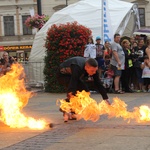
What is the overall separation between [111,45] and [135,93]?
178 centimetres

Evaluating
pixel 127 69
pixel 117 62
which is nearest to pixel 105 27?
pixel 127 69

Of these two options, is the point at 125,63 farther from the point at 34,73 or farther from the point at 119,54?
the point at 34,73

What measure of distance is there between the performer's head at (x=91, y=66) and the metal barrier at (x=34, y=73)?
811 centimetres

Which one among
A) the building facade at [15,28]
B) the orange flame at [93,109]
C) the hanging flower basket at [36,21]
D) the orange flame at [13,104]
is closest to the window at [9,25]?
the building facade at [15,28]

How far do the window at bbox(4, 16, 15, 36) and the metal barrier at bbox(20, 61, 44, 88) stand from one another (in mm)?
30000

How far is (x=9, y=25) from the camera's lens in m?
44.8

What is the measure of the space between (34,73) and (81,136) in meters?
9.46

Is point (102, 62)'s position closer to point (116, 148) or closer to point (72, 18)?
point (72, 18)

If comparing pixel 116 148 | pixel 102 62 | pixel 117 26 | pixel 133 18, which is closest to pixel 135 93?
pixel 102 62

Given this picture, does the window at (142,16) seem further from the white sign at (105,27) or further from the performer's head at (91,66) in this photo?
the performer's head at (91,66)

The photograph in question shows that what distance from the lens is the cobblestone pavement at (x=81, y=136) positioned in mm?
5500

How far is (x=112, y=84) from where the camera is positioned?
13000 mm

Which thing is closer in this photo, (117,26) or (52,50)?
(52,50)

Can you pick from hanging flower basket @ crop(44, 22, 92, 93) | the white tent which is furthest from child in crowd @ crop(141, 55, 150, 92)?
the white tent
